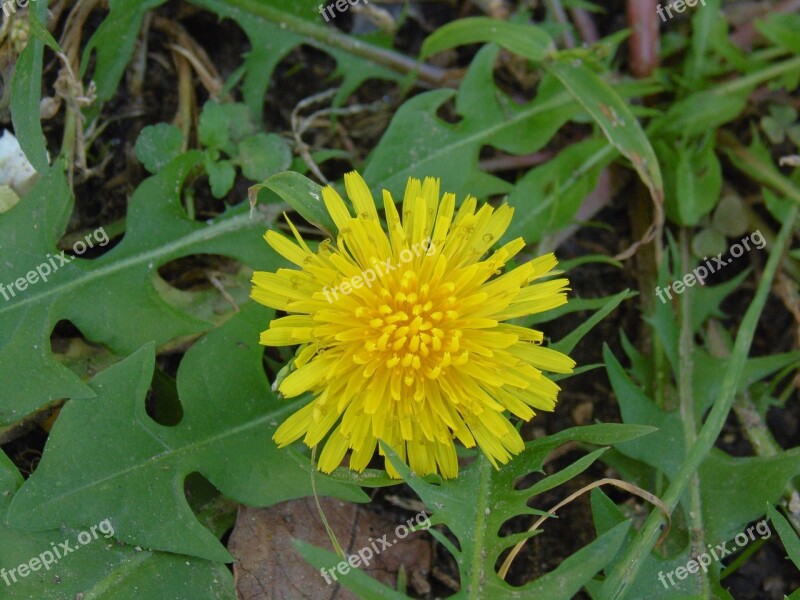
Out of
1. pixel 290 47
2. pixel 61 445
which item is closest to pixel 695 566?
pixel 61 445

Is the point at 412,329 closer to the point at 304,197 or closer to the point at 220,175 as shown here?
the point at 304,197

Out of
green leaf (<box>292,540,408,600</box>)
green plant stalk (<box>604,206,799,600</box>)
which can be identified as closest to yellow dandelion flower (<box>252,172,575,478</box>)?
green leaf (<box>292,540,408,600</box>)

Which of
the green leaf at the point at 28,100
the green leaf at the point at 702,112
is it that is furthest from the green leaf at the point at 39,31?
the green leaf at the point at 702,112

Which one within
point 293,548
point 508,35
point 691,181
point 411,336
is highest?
point 508,35

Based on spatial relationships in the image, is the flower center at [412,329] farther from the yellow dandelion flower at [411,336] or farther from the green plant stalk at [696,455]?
the green plant stalk at [696,455]

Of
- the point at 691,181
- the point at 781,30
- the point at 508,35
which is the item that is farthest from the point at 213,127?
the point at 781,30
